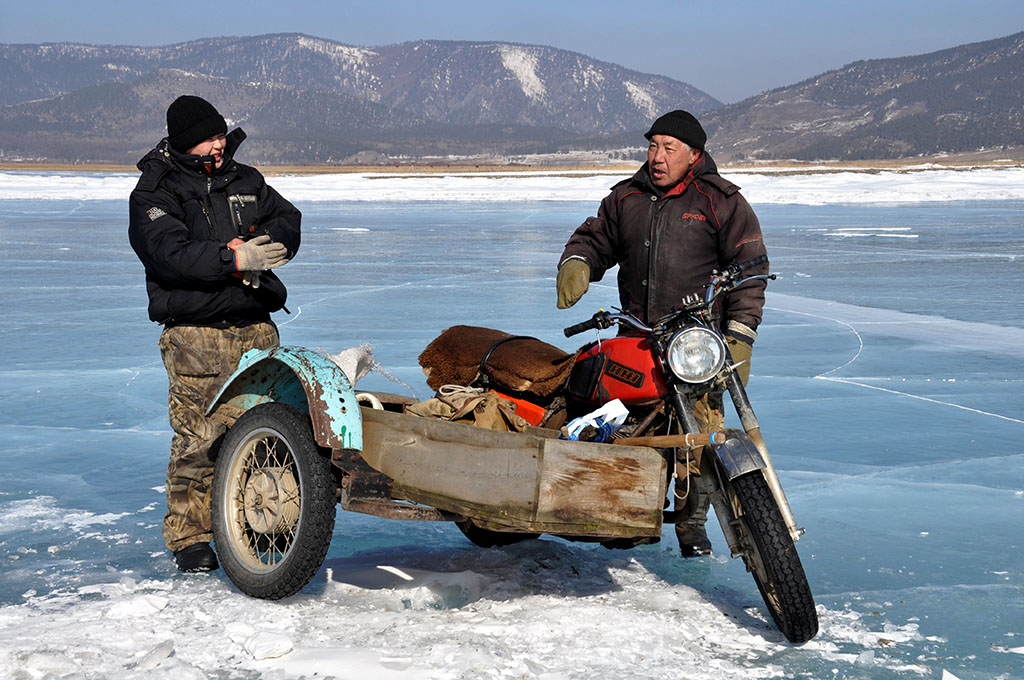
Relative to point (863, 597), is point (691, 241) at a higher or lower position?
higher

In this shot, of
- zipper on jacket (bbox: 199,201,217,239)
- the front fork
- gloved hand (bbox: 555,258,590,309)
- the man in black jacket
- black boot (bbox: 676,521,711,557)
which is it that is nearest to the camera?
the front fork

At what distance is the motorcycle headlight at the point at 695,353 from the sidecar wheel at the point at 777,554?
1.21 feet

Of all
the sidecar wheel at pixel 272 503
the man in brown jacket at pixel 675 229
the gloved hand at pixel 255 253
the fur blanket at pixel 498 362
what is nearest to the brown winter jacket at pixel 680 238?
the man in brown jacket at pixel 675 229

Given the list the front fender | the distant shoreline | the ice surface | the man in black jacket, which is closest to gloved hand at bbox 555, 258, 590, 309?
the front fender

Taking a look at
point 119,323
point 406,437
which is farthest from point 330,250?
point 406,437

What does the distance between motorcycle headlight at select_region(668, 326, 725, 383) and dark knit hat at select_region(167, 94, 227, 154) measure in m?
1.95

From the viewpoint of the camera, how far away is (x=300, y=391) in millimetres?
4250

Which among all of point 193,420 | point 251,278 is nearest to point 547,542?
point 193,420

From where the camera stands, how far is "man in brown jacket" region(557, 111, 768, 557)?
4.25 metres

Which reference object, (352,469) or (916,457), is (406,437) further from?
(916,457)

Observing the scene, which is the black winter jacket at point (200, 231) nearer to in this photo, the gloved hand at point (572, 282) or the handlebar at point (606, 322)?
the gloved hand at point (572, 282)

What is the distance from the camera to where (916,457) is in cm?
597

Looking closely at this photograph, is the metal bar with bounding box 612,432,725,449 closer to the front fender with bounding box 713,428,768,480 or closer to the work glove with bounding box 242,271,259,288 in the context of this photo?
the front fender with bounding box 713,428,768,480

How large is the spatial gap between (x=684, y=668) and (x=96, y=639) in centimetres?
184
